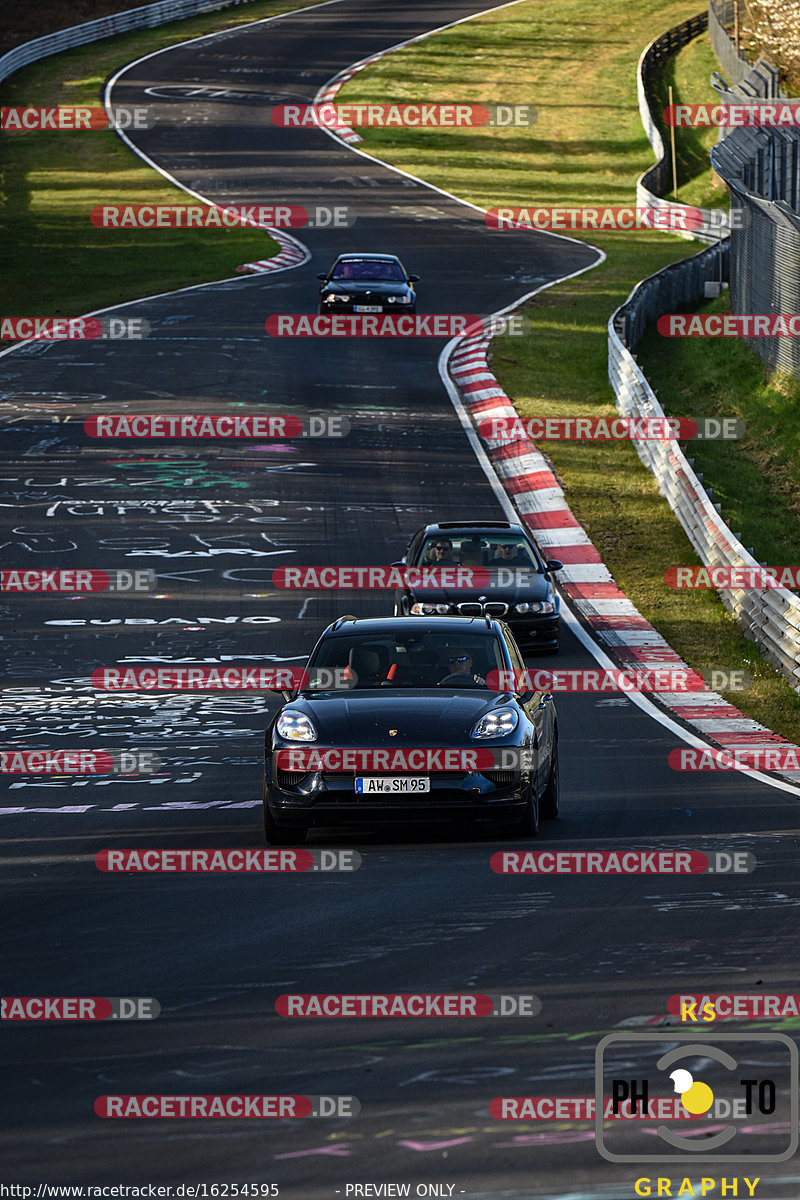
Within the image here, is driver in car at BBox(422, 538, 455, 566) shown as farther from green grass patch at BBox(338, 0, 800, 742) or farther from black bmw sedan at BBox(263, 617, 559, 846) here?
black bmw sedan at BBox(263, 617, 559, 846)

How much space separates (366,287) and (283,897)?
3092 cm

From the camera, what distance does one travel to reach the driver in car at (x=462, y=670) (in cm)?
1211

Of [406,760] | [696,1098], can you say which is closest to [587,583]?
[406,760]

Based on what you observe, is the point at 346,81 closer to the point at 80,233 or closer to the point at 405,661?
the point at 80,233

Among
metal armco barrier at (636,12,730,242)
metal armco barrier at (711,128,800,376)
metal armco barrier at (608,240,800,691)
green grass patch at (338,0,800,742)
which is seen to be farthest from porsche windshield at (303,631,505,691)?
metal armco barrier at (636,12,730,242)

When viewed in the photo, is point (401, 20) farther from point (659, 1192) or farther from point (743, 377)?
point (659, 1192)

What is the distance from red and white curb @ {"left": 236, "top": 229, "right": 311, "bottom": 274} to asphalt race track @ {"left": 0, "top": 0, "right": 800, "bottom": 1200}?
1641cm

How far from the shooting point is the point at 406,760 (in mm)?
10930

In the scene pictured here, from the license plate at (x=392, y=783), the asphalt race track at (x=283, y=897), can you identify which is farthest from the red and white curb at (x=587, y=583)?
the license plate at (x=392, y=783)

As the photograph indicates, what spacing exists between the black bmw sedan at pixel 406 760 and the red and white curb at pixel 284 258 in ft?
118

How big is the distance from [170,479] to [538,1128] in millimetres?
23622

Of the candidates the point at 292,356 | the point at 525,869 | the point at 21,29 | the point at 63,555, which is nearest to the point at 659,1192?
the point at 525,869

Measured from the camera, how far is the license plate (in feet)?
35.8

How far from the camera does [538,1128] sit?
600 centimetres
